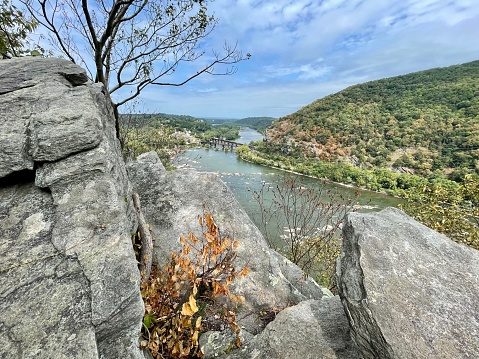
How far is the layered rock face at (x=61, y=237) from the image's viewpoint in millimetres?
1896

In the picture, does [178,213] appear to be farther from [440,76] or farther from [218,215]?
[440,76]

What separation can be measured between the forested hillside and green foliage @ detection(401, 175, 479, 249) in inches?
2041

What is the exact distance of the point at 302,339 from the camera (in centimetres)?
298

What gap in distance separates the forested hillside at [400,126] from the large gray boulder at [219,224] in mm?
59104

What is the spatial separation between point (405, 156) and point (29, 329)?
250 ft

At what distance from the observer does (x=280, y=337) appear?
119 inches

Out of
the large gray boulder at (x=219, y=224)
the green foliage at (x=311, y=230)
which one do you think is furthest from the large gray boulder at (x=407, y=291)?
the large gray boulder at (x=219, y=224)

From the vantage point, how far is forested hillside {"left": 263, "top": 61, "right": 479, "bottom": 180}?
61.9m

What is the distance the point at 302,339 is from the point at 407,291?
4.12 feet

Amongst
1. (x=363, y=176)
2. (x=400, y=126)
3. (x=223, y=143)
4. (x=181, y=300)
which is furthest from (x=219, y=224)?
(x=223, y=143)

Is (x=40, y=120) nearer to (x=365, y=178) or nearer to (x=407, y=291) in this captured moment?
(x=407, y=291)


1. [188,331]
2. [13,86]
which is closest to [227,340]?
[188,331]

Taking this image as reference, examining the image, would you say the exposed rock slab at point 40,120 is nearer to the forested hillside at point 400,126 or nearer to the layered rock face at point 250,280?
the layered rock face at point 250,280

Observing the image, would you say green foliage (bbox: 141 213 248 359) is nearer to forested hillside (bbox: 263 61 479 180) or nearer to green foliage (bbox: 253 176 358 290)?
green foliage (bbox: 253 176 358 290)
